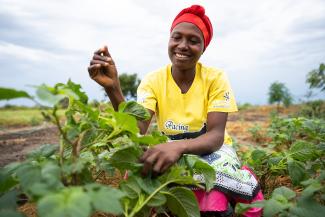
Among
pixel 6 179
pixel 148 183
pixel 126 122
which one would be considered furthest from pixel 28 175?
pixel 148 183

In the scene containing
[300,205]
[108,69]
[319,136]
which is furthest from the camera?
[319,136]

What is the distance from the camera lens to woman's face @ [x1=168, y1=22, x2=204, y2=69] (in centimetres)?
230

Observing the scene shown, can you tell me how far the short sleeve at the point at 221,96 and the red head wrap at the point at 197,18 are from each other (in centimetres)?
30

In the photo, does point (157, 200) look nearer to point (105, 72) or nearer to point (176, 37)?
point (105, 72)

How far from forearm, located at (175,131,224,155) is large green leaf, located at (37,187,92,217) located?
0.84 meters

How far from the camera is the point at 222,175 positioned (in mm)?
1997

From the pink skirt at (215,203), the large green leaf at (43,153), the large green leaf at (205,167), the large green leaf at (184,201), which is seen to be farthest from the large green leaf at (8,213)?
the pink skirt at (215,203)

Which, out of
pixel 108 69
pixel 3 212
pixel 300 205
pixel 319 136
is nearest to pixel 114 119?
pixel 3 212

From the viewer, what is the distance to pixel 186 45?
90.2 inches

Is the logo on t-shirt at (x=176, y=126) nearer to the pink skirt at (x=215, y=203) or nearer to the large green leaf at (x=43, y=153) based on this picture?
the pink skirt at (x=215, y=203)

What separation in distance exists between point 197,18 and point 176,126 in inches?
30.2

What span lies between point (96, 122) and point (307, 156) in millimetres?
1431

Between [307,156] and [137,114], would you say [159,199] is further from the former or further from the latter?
[307,156]

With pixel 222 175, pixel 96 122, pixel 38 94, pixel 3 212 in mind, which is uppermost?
pixel 38 94
